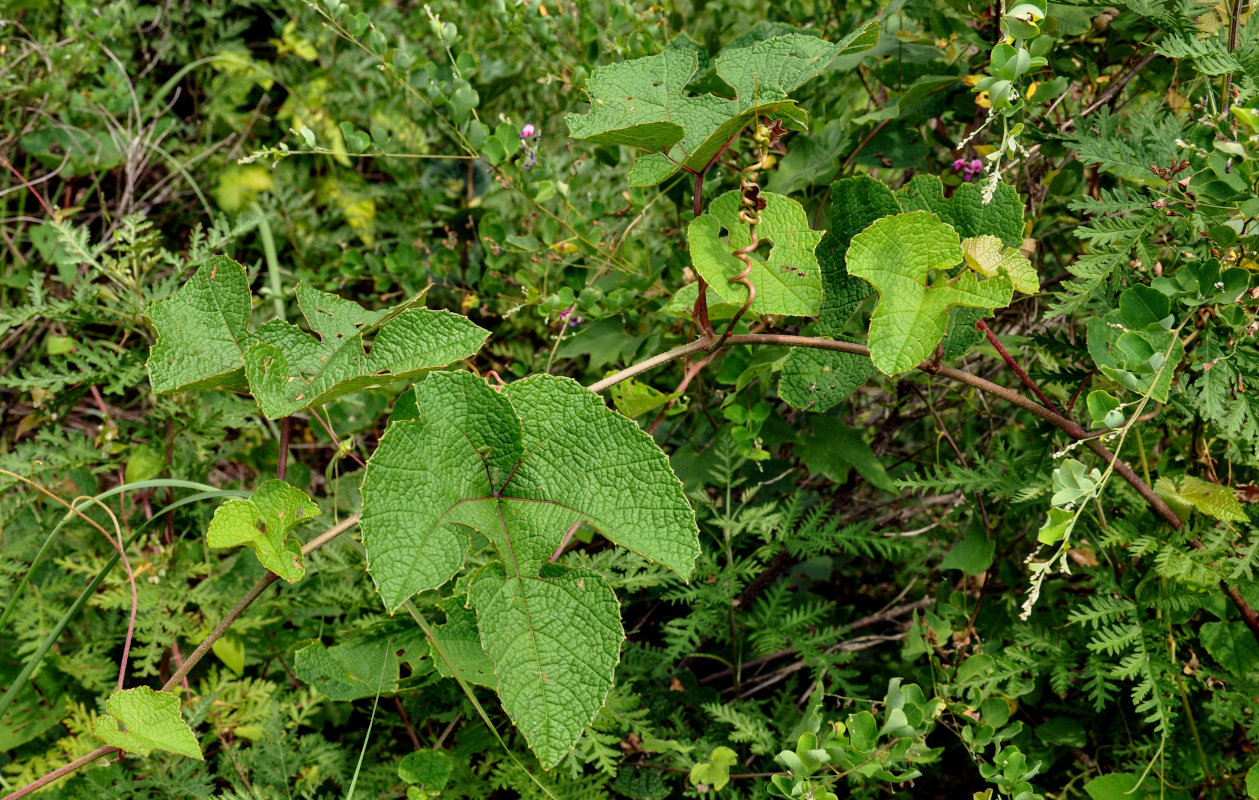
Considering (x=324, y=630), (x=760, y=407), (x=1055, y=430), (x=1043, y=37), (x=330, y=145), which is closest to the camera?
(x=1043, y=37)

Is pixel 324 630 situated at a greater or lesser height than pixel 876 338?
lesser

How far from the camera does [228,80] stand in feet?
9.81

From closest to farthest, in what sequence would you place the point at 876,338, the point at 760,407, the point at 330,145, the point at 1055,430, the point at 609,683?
1. the point at 609,683
2. the point at 876,338
3. the point at 1055,430
4. the point at 760,407
5. the point at 330,145

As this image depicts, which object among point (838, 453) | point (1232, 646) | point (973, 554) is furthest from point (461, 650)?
point (1232, 646)

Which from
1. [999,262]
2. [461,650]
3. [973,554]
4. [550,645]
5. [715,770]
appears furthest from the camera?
[973,554]

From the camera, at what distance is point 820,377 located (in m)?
1.17

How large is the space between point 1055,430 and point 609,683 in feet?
2.72

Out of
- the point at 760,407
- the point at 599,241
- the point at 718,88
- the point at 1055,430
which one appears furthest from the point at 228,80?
the point at 1055,430

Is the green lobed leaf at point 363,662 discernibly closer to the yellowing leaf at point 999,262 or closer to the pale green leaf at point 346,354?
the pale green leaf at point 346,354

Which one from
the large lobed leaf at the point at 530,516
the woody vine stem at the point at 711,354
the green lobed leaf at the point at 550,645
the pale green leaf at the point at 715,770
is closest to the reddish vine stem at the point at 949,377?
the woody vine stem at the point at 711,354

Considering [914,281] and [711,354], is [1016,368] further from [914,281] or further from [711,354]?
[711,354]

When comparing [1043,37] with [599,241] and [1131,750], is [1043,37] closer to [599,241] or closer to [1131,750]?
[599,241]

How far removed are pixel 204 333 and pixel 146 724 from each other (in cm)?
42

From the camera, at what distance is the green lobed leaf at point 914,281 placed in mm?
937
